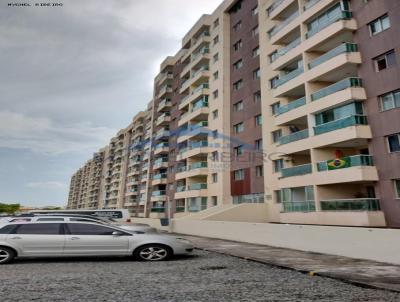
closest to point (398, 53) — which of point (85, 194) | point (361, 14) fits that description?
point (361, 14)

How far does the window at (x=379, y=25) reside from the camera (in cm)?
1977

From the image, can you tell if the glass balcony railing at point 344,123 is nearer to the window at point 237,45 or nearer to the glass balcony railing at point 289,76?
the glass balcony railing at point 289,76

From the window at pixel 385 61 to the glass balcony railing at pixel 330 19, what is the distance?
3775 mm

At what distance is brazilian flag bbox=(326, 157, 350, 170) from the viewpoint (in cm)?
1999

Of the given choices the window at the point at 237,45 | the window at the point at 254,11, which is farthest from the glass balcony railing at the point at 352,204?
the window at the point at 254,11

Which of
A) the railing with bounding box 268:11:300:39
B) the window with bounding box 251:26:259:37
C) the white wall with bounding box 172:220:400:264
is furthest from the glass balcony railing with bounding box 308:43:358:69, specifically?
the white wall with bounding box 172:220:400:264

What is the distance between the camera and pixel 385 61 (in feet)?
64.5

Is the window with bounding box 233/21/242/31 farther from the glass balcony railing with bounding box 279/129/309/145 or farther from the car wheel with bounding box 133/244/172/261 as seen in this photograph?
the car wheel with bounding box 133/244/172/261

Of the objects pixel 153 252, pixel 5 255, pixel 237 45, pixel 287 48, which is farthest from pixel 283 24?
pixel 5 255

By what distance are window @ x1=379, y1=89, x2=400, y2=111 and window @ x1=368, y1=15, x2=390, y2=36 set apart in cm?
406

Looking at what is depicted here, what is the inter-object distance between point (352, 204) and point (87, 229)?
1528 cm

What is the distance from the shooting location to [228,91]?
119 feet

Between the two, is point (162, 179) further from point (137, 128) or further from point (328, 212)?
point (328, 212)

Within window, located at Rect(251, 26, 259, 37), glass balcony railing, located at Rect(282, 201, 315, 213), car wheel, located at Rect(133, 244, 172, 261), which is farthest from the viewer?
window, located at Rect(251, 26, 259, 37)
